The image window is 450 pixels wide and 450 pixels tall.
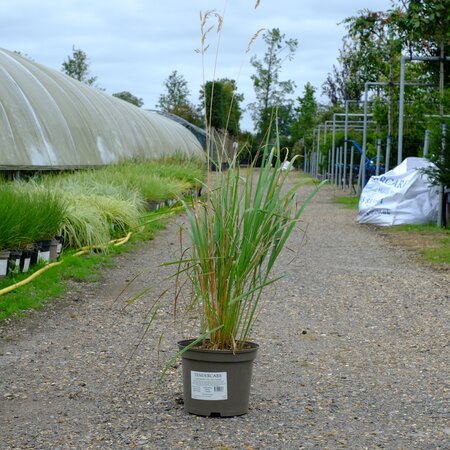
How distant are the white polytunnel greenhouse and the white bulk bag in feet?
18.2

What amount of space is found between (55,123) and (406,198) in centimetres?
641

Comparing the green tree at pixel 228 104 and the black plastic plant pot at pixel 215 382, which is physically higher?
the green tree at pixel 228 104

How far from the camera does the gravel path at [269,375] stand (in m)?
3.86

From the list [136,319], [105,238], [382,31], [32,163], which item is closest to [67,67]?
[382,31]

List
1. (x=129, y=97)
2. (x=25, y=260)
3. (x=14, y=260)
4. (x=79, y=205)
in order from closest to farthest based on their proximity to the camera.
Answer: (x=14, y=260) → (x=25, y=260) → (x=79, y=205) → (x=129, y=97)

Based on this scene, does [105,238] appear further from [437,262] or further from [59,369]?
[59,369]

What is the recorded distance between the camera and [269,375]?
4977 mm

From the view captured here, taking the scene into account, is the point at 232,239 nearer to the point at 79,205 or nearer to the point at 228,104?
the point at 79,205

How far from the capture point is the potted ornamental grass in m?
4.11

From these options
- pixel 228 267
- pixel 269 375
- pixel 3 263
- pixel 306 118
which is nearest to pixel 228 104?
pixel 306 118

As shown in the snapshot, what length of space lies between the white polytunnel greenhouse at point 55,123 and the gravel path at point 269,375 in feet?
20.4

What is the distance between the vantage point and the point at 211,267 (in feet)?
14.2

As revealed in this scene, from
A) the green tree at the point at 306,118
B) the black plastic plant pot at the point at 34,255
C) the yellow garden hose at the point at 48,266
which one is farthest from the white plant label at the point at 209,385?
the green tree at the point at 306,118

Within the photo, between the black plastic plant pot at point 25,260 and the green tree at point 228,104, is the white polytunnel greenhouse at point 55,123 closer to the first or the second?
the green tree at point 228,104
